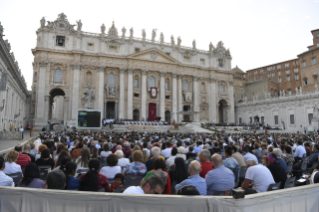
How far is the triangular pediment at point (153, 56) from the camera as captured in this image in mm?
49625

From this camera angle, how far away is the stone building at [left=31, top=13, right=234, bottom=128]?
4422cm

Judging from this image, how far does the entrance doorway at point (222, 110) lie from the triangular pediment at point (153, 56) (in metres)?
16.6

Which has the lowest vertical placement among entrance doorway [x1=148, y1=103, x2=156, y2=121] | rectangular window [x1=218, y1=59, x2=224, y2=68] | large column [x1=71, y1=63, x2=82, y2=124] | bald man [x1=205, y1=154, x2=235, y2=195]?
bald man [x1=205, y1=154, x2=235, y2=195]

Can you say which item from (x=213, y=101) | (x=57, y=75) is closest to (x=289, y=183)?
(x=57, y=75)

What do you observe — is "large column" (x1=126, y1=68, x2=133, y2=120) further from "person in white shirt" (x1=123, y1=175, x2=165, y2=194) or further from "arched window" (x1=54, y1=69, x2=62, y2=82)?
"person in white shirt" (x1=123, y1=175, x2=165, y2=194)

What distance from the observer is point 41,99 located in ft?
140

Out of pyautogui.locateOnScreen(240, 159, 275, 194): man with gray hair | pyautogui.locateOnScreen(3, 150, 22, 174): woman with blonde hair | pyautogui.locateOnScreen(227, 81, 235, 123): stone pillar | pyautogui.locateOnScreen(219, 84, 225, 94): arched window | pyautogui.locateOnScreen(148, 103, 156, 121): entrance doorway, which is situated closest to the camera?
pyautogui.locateOnScreen(240, 159, 275, 194): man with gray hair

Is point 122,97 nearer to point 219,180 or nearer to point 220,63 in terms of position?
point 220,63

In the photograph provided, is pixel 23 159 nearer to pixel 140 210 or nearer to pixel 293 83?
pixel 140 210

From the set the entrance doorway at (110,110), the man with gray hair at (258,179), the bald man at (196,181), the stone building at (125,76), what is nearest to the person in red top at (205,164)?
the man with gray hair at (258,179)

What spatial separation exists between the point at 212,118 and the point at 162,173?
52.0 metres

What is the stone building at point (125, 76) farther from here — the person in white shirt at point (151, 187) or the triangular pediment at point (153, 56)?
the person in white shirt at point (151, 187)

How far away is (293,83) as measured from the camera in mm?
61656

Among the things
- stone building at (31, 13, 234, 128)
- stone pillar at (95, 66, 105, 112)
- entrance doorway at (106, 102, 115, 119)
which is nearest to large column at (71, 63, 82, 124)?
stone building at (31, 13, 234, 128)
